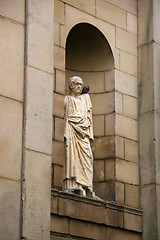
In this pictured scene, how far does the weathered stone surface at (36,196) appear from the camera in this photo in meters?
15.9

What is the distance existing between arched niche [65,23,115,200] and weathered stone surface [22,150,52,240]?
307cm

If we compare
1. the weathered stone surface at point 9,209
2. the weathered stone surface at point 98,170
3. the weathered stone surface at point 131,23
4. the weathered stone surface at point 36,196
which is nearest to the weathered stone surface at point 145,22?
the weathered stone surface at point 131,23

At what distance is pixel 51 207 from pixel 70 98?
290cm

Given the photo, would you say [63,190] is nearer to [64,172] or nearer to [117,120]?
[64,172]

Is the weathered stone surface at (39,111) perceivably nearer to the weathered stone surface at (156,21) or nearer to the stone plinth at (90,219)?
the stone plinth at (90,219)

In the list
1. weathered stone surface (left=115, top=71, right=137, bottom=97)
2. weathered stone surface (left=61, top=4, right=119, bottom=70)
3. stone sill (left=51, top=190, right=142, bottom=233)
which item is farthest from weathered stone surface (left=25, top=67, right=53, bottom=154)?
weathered stone surface (left=115, top=71, right=137, bottom=97)

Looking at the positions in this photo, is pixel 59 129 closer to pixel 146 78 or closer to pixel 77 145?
pixel 77 145

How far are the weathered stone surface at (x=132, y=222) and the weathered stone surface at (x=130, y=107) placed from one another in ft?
8.23

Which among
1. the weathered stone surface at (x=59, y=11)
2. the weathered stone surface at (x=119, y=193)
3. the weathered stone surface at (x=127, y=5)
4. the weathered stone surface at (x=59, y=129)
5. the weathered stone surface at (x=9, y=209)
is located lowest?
the weathered stone surface at (x=9, y=209)

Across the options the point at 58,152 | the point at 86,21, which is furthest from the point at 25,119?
the point at 86,21

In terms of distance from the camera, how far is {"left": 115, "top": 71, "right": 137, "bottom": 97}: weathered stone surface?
65.7ft

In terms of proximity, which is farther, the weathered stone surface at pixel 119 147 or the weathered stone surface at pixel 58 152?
the weathered stone surface at pixel 119 147

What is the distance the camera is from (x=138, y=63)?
67.8ft

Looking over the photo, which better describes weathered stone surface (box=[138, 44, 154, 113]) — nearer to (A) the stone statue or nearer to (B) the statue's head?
→ (A) the stone statue
